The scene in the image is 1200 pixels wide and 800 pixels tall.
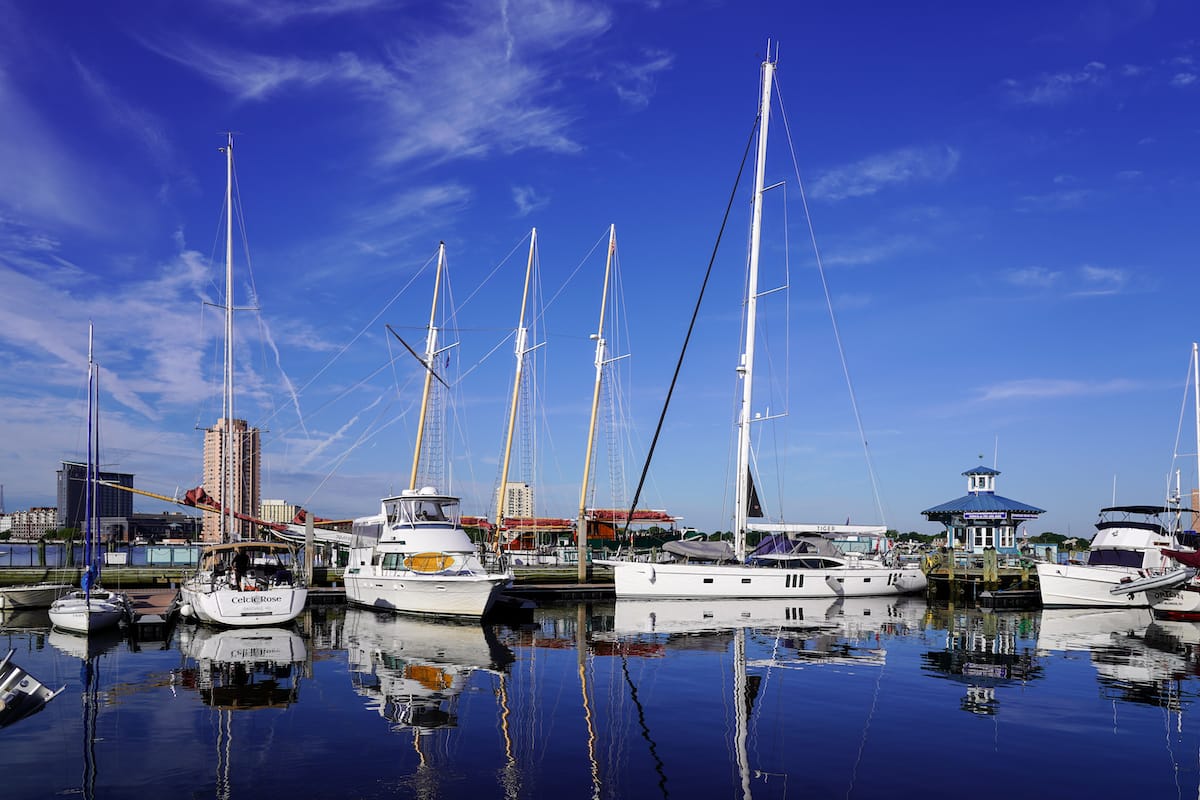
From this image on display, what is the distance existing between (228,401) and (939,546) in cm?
4826

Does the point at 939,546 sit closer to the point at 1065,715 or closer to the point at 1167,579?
the point at 1167,579

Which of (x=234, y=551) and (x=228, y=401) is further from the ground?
(x=228, y=401)

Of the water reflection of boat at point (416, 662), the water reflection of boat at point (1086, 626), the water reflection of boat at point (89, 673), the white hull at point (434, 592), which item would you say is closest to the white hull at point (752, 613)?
the white hull at point (434, 592)

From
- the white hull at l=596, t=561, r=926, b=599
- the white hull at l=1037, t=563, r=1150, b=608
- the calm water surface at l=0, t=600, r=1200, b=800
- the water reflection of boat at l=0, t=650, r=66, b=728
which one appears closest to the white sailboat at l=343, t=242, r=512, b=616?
the calm water surface at l=0, t=600, r=1200, b=800

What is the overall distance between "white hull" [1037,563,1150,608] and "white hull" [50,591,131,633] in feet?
135

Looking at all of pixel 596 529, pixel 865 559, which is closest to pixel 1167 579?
pixel 865 559

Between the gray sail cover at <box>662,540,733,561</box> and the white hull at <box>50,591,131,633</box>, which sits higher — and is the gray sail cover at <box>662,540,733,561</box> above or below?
above

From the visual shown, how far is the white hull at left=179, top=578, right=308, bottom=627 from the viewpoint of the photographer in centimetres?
3256

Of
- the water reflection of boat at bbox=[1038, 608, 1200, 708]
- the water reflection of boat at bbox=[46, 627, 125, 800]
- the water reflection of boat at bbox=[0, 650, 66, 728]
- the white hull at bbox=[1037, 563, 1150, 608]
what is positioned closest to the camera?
the water reflection of boat at bbox=[46, 627, 125, 800]

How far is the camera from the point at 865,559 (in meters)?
52.7

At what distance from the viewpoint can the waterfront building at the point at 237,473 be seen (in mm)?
46438

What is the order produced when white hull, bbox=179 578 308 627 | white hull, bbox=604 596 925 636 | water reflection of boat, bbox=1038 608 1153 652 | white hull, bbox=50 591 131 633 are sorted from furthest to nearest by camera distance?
white hull, bbox=604 596 925 636, white hull, bbox=179 578 308 627, white hull, bbox=50 591 131 633, water reflection of boat, bbox=1038 608 1153 652

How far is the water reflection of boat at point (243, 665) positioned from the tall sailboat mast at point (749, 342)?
2236 centimetres

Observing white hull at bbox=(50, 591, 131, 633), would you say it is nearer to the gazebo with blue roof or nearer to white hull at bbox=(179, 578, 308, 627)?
white hull at bbox=(179, 578, 308, 627)
